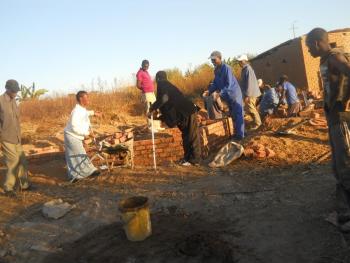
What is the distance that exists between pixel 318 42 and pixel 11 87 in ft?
16.8

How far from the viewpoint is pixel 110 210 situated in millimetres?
5523

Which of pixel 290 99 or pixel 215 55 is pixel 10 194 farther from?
pixel 290 99

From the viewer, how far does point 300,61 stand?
16.4m

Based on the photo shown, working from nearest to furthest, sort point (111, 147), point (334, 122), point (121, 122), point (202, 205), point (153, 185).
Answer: point (334, 122)
point (202, 205)
point (153, 185)
point (111, 147)
point (121, 122)

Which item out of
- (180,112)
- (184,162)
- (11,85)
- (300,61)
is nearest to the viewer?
(11,85)

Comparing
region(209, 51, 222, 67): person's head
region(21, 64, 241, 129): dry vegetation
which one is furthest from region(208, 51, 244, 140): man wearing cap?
region(21, 64, 241, 129): dry vegetation

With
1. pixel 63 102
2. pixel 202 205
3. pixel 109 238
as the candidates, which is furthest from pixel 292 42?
pixel 109 238

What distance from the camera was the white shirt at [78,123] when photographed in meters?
7.19

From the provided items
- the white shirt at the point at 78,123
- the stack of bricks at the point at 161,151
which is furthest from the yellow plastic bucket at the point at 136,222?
the stack of bricks at the point at 161,151

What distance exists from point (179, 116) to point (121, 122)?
8.96 m

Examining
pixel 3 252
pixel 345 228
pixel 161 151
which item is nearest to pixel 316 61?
pixel 161 151

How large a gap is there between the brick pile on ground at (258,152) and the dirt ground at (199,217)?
116 millimetres

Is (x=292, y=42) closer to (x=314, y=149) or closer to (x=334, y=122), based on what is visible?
(x=314, y=149)

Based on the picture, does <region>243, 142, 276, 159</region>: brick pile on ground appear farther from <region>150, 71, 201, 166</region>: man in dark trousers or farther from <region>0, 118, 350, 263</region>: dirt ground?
<region>150, 71, 201, 166</region>: man in dark trousers
